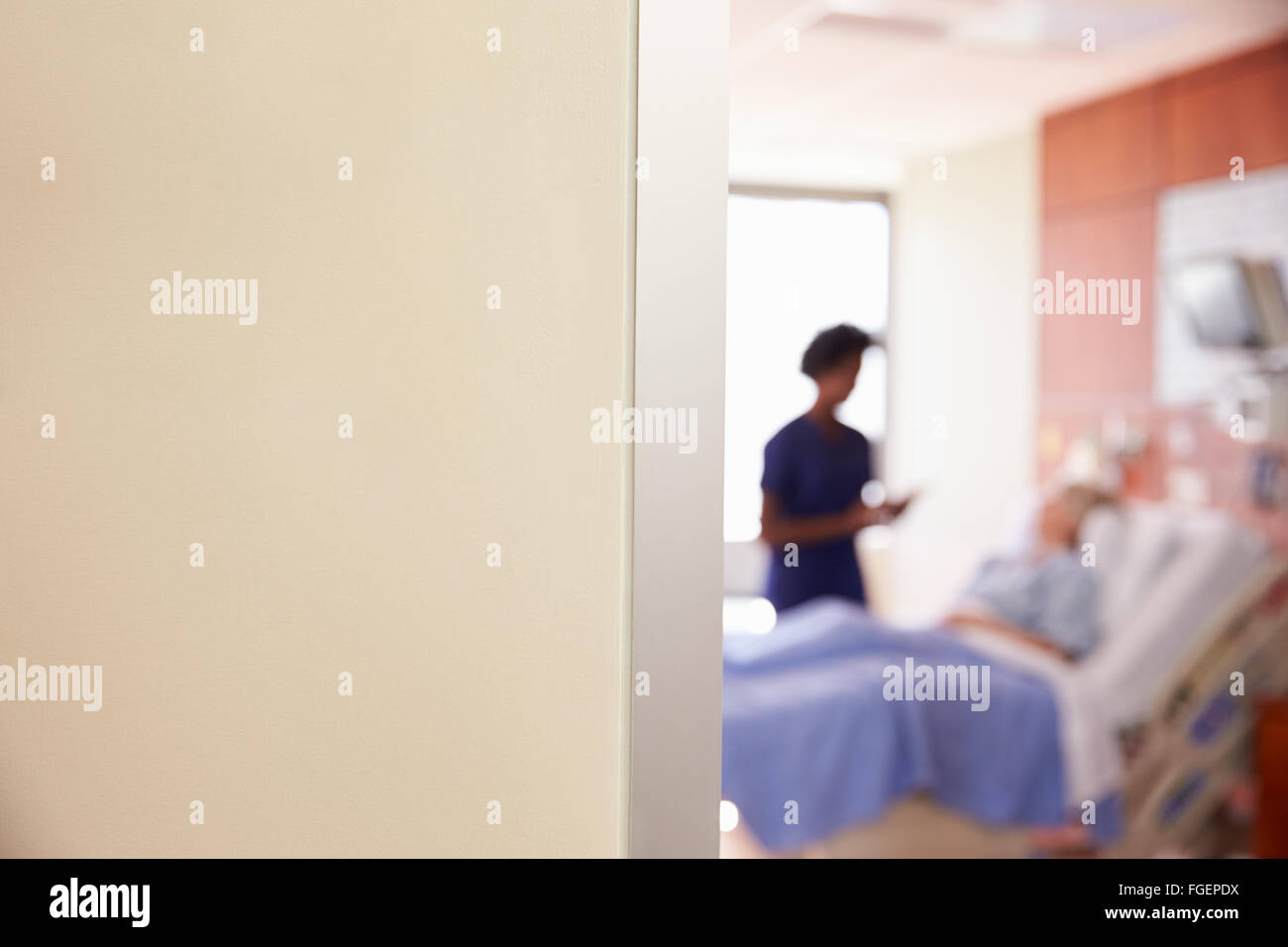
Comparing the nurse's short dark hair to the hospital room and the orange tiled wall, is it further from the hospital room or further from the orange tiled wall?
the orange tiled wall

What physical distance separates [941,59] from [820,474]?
65.0 inches

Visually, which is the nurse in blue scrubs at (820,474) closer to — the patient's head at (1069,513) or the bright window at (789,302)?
the patient's head at (1069,513)

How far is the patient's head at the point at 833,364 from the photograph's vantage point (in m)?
2.59

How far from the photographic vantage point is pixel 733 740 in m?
2.16

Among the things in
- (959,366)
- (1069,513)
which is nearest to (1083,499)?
(1069,513)

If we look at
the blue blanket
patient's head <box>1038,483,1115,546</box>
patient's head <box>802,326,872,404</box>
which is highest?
patient's head <box>802,326,872,404</box>

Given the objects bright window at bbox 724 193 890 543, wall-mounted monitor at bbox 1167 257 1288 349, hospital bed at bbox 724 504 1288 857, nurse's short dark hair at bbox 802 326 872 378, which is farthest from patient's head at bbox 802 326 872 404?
bright window at bbox 724 193 890 543

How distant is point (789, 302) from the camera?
5.09m

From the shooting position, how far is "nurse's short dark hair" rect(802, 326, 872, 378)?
259 centimetres

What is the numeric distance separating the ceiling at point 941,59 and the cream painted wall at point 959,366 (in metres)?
0.23

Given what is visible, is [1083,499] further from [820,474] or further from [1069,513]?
[820,474]

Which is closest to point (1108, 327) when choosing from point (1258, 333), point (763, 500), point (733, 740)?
point (1258, 333)

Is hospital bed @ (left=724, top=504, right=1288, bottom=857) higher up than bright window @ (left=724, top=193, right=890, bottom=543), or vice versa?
bright window @ (left=724, top=193, right=890, bottom=543)

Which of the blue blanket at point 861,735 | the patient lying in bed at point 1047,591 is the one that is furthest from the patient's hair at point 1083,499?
the blue blanket at point 861,735
